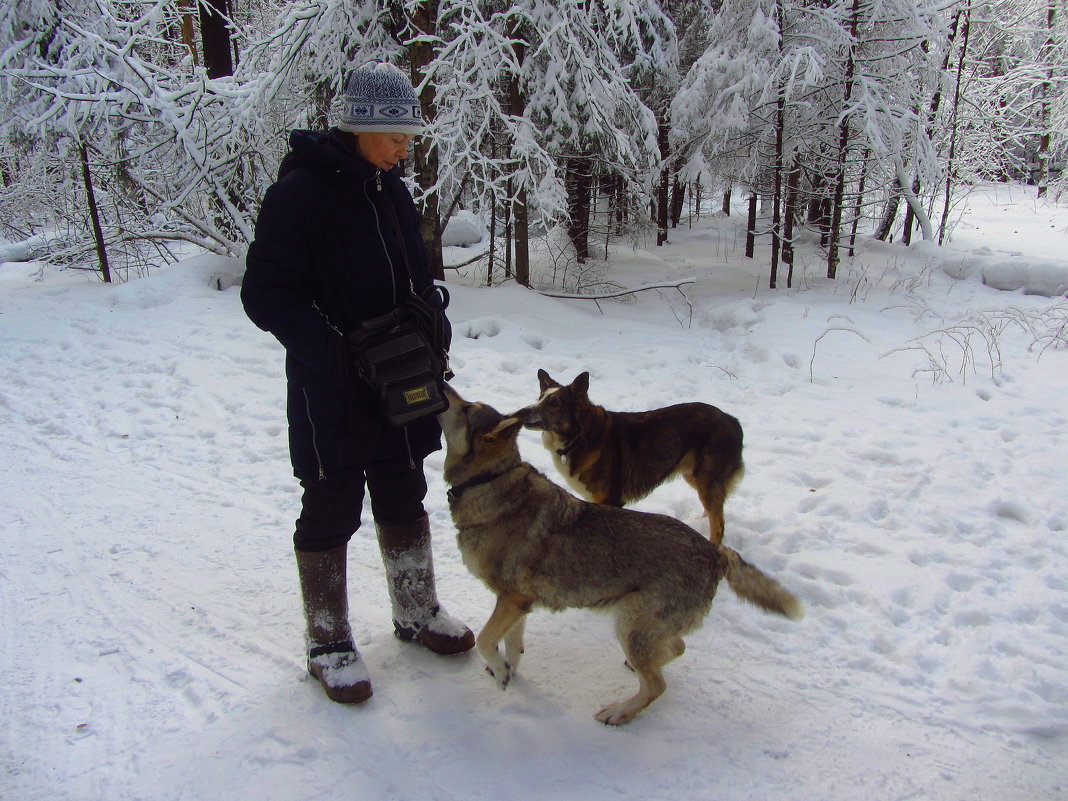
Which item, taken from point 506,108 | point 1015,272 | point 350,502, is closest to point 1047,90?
point 1015,272

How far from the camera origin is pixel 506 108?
11602 millimetres

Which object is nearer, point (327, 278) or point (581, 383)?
point (327, 278)

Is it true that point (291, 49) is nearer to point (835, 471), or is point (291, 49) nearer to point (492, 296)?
point (492, 296)

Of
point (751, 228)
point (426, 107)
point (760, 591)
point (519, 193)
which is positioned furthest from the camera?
point (751, 228)

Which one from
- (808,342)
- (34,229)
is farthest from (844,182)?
(34,229)

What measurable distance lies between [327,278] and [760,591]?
7.91 ft

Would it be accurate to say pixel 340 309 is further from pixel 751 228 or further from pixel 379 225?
pixel 751 228

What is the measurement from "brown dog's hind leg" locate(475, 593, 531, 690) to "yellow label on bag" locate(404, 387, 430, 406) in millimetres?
1046

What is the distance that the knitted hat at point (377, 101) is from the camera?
2600 millimetres

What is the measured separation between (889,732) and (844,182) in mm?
12486

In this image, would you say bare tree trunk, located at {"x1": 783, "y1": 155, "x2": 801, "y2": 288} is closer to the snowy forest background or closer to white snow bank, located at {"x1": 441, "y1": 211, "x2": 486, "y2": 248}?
the snowy forest background

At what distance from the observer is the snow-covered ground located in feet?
8.72

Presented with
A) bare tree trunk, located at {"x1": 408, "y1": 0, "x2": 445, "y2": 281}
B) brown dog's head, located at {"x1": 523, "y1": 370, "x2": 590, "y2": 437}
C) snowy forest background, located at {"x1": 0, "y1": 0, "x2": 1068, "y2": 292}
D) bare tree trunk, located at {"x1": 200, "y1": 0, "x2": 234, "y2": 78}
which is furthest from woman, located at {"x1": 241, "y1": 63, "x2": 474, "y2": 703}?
bare tree trunk, located at {"x1": 200, "y1": 0, "x2": 234, "y2": 78}

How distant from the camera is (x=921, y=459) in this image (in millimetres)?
5383
